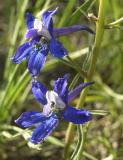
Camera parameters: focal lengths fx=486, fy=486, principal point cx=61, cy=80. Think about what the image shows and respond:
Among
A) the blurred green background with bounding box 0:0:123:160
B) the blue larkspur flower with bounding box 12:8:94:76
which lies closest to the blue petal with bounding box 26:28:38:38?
the blue larkspur flower with bounding box 12:8:94:76

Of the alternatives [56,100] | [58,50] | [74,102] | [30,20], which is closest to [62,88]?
[56,100]

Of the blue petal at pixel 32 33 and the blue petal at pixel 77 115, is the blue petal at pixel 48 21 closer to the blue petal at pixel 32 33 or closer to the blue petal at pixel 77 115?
the blue petal at pixel 32 33

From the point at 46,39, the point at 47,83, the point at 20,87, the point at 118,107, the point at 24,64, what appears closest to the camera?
the point at 46,39

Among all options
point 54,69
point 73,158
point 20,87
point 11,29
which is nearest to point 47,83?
point 54,69

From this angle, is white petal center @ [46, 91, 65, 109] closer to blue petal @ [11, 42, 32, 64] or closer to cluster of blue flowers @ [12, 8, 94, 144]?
cluster of blue flowers @ [12, 8, 94, 144]

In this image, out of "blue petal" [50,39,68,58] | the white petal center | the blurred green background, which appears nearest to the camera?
"blue petal" [50,39,68,58]

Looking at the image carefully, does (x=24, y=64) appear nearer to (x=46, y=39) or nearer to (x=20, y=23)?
(x=20, y=23)

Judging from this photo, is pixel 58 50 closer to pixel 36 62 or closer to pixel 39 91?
pixel 36 62
